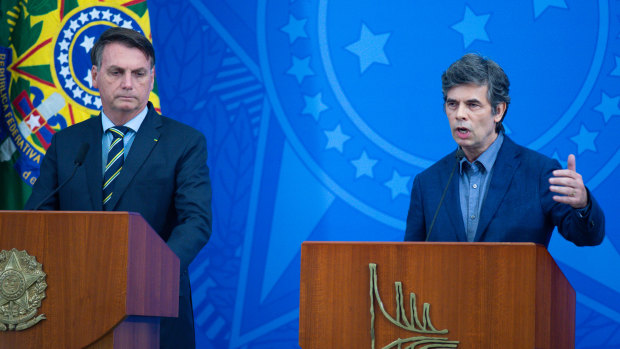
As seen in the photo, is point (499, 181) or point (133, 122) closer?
point (499, 181)

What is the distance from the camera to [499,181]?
2719mm

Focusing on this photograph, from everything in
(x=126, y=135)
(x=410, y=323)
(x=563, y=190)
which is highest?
(x=126, y=135)

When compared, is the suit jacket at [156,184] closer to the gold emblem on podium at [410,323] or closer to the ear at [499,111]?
the gold emblem on podium at [410,323]

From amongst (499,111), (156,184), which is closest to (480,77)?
(499,111)

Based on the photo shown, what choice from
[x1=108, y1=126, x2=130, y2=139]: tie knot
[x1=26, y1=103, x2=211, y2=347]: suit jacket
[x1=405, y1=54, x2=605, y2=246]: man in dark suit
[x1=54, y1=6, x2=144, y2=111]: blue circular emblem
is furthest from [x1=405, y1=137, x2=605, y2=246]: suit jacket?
[x1=54, y1=6, x2=144, y2=111]: blue circular emblem

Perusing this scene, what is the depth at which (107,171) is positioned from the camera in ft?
9.19

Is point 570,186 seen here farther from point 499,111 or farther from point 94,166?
point 94,166

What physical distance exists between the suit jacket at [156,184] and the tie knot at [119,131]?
2.2 inches

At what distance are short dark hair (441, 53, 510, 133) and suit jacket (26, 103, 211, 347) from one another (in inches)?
36.4

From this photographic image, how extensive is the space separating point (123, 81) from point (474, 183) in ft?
4.23

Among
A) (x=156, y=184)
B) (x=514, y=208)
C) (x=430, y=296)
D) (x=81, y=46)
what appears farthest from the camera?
(x=81, y=46)

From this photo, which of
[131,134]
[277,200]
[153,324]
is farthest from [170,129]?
[277,200]

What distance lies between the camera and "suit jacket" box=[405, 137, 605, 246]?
260cm

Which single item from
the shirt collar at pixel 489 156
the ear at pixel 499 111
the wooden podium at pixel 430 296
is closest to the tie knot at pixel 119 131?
the wooden podium at pixel 430 296
